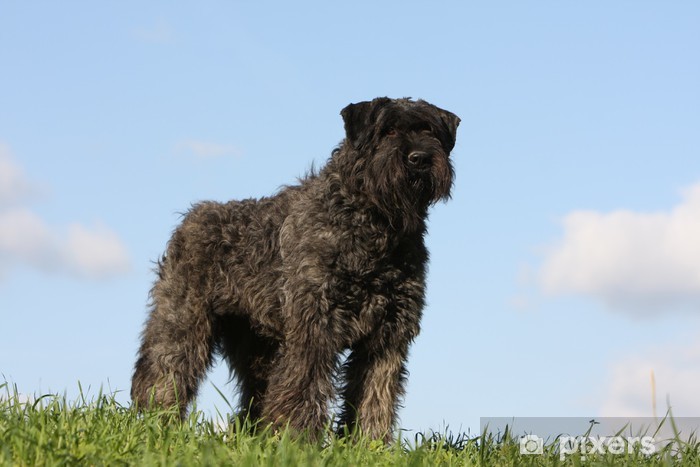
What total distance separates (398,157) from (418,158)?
19 centimetres

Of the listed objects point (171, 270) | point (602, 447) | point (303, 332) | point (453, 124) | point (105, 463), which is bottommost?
point (105, 463)

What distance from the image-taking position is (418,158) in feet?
26.1

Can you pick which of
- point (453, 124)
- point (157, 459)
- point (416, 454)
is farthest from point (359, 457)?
point (453, 124)

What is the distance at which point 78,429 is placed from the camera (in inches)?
225

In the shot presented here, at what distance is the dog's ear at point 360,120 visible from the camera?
8.15 meters

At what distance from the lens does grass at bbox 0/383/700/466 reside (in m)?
5.01

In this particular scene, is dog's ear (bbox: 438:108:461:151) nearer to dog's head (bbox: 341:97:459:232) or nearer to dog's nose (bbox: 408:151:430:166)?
dog's head (bbox: 341:97:459:232)

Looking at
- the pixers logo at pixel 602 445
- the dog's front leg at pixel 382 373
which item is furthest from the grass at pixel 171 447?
the dog's front leg at pixel 382 373

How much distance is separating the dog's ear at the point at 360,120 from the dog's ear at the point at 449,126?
635mm

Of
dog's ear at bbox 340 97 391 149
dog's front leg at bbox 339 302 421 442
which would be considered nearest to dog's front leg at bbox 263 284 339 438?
dog's front leg at bbox 339 302 421 442

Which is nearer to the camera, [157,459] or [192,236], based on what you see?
[157,459]

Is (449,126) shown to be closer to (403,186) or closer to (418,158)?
(418,158)

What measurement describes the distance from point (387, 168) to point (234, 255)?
2.35m

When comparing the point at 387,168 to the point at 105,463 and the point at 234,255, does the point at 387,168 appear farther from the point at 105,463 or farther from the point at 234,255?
the point at 105,463
